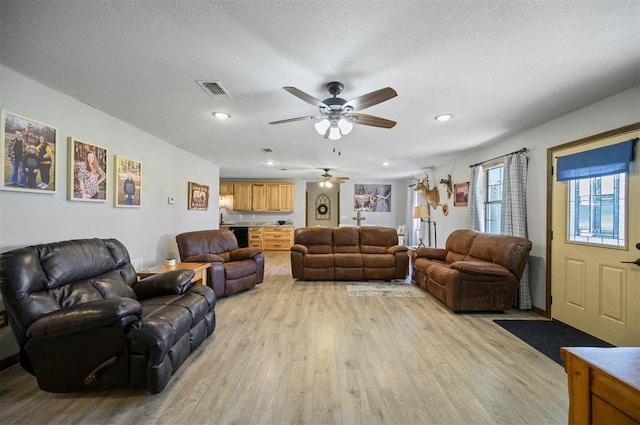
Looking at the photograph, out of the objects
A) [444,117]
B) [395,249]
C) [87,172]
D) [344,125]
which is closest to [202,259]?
[87,172]

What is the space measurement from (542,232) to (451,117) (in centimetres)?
194

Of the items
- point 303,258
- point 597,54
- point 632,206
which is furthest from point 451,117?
point 303,258

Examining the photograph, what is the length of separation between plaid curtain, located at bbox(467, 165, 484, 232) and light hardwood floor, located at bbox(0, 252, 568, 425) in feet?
6.91

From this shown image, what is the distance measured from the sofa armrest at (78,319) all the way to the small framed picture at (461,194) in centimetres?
559

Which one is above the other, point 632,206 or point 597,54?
point 597,54

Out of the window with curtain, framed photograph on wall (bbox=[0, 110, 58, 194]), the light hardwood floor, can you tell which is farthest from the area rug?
framed photograph on wall (bbox=[0, 110, 58, 194])

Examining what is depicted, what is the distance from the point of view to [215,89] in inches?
99.8

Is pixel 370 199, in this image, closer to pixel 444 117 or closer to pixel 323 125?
pixel 444 117

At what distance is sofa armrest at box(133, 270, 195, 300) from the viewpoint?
2.62m

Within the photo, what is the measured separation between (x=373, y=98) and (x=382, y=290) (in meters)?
3.38

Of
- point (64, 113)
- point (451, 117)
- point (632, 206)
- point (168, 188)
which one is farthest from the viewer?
point (168, 188)

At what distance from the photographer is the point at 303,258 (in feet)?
16.9

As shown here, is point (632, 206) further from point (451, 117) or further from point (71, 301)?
point (71, 301)

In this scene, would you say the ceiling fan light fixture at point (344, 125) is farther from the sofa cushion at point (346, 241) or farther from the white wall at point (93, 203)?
the sofa cushion at point (346, 241)
